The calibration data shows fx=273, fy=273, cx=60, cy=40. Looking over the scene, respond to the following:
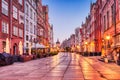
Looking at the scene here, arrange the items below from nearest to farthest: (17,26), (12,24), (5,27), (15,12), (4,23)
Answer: (4,23), (5,27), (12,24), (15,12), (17,26)

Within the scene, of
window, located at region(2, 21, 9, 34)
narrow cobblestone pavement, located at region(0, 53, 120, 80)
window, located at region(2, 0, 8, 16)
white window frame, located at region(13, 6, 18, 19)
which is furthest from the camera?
white window frame, located at region(13, 6, 18, 19)

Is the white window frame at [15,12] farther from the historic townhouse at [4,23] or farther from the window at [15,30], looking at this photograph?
the historic townhouse at [4,23]

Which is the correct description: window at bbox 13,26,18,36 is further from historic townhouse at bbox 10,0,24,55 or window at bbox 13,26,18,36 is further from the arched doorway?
the arched doorway

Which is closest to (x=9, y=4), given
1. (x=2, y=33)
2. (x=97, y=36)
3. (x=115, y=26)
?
(x=2, y=33)

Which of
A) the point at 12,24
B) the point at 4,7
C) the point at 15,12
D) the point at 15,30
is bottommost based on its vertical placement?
the point at 15,30

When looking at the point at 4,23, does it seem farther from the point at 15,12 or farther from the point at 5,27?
the point at 15,12

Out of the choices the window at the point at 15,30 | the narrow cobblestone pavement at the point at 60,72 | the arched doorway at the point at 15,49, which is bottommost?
the narrow cobblestone pavement at the point at 60,72

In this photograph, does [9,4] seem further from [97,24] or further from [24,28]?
[97,24]

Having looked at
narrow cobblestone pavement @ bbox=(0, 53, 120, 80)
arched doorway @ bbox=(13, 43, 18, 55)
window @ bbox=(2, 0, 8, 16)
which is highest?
window @ bbox=(2, 0, 8, 16)

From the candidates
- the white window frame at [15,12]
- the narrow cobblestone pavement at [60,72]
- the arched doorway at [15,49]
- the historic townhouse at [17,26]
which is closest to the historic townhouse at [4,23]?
the historic townhouse at [17,26]

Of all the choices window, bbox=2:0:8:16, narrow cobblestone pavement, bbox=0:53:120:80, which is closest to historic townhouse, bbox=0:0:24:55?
window, bbox=2:0:8:16

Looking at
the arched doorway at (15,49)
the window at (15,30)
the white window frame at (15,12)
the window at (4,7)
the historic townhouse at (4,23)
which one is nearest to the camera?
the historic townhouse at (4,23)

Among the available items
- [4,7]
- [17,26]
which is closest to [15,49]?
[17,26]

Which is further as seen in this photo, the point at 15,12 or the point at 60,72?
the point at 15,12
